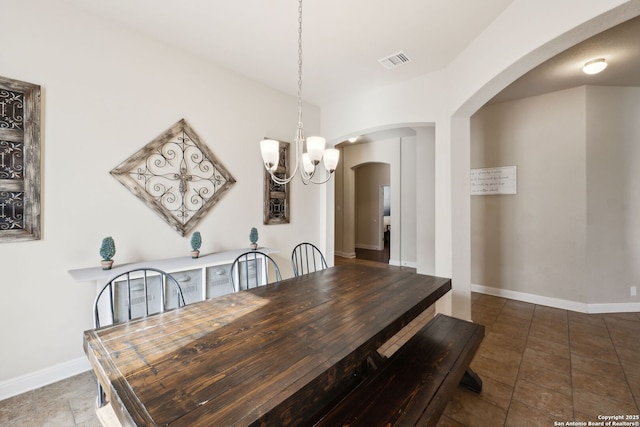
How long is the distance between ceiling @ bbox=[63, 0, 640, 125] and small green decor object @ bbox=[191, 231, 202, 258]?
2007mm

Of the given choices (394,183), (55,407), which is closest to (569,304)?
(394,183)

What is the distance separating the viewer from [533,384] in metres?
2.12

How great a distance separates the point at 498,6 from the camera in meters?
2.16

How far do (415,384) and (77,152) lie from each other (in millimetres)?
3077

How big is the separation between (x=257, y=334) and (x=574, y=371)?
279cm

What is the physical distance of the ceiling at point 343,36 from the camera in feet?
7.32

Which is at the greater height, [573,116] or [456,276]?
[573,116]

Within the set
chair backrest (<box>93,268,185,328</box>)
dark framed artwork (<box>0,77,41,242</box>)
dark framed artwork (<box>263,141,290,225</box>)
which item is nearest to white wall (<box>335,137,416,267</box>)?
dark framed artwork (<box>263,141,290,225</box>)

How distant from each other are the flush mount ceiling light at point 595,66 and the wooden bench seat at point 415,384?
3.08 meters

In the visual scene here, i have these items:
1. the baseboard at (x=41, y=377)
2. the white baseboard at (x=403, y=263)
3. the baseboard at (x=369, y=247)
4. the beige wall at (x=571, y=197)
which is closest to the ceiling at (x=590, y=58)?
the beige wall at (x=571, y=197)

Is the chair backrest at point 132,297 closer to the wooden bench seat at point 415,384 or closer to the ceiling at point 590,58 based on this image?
the wooden bench seat at point 415,384

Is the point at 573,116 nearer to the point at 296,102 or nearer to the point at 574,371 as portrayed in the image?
the point at 574,371

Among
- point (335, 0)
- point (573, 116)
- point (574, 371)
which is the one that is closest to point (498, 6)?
point (335, 0)

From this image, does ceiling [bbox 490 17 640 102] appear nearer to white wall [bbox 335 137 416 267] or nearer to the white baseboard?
white wall [bbox 335 137 416 267]
